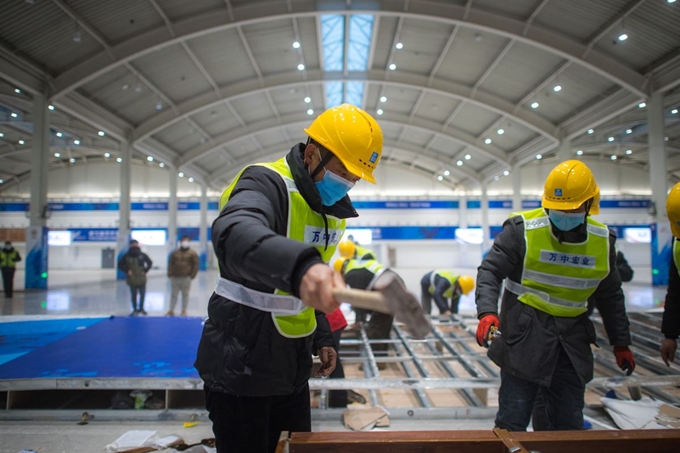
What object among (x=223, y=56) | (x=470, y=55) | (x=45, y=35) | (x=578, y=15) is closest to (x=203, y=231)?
(x=223, y=56)

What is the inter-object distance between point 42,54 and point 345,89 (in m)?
11.4

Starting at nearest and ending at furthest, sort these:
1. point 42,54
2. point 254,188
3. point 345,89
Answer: point 254,188, point 42,54, point 345,89

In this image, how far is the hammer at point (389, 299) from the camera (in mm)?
731

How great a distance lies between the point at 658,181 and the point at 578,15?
6.31m

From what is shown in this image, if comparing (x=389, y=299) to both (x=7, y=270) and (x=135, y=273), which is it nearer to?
(x=135, y=273)

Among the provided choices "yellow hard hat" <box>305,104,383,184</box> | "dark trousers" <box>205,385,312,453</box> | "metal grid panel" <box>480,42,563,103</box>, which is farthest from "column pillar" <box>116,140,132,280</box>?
"yellow hard hat" <box>305,104,383,184</box>

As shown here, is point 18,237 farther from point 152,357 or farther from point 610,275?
point 610,275

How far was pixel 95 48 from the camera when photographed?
36.2 feet

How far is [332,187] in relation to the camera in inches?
53.6

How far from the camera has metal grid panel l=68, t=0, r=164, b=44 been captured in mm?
9383

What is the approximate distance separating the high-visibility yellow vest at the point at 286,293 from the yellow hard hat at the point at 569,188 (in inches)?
62.6

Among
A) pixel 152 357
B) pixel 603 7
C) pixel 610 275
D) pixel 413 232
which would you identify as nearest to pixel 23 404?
pixel 152 357

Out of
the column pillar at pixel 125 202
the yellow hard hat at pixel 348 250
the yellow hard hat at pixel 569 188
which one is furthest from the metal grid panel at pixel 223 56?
the yellow hard hat at pixel 569 188

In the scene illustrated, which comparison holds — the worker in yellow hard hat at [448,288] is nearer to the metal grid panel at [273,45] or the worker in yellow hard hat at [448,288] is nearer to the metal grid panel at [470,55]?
the metal grid panel at [470,55]
